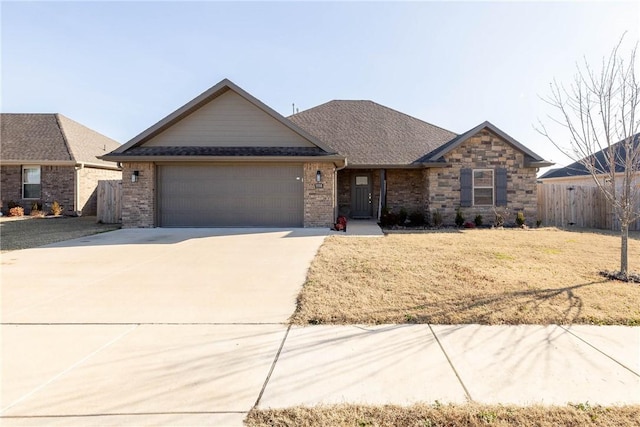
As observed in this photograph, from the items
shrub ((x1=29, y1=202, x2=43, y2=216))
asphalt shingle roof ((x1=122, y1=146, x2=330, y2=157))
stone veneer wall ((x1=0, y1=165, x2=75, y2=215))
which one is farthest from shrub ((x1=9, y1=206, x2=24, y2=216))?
asphalt shingle roof ((x1=122, y1=146, x2=330, y2=157))

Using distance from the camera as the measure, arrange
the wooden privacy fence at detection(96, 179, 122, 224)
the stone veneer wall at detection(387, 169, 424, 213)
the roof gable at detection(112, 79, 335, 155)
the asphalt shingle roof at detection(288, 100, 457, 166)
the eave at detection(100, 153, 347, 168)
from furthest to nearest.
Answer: the stone veneer wall at detection(387, 169, 424, 213) < the asphalt shingle roof at detection(288, 100, 457, 166) < the wooden privacy fence at detection(96, 179, 122, 224) < the roof gable at detection(112, 79, 335, 155) < the eave at detection(100, 153, 347, 168)

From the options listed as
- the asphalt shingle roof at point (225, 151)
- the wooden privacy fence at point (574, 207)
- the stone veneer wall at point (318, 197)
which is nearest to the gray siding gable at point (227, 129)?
the asphalt shingle roof at point (225, 151)

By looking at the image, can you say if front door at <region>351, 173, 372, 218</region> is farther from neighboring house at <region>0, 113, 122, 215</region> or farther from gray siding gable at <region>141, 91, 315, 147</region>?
neighboring house at <region>0, 113, 122, 215</region>

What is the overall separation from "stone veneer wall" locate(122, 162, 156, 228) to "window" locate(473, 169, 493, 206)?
12.7 meters

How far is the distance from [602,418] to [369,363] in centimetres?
161

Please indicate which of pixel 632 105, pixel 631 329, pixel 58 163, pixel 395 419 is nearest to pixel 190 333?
pixel 395 419

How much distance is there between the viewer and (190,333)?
3443mm

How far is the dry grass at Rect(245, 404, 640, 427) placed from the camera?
82.5 inches

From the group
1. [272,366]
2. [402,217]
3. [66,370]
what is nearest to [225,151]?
[402,217]

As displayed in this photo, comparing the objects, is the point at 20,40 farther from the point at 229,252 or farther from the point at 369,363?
the point at 369,363

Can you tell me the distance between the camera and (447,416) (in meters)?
2.15

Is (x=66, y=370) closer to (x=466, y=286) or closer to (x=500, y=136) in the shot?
(x=466, y=286)

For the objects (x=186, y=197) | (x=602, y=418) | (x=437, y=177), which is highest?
(x=437, y=177)

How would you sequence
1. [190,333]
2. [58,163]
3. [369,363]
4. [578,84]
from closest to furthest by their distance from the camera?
[369,363] < [190,333] < [578,84] < [58,163]
